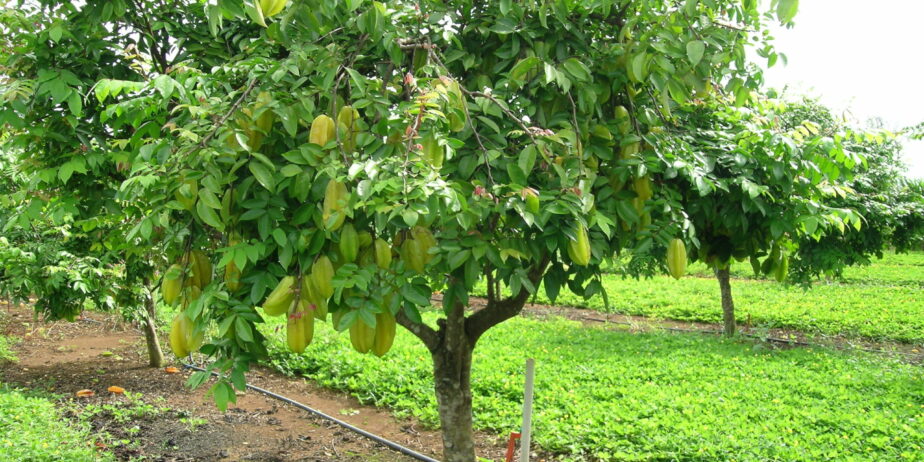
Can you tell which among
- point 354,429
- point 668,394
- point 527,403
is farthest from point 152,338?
point 527,403

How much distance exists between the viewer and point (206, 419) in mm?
5270

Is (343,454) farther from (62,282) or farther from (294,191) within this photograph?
(294,191)

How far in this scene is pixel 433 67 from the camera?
70.1 inches

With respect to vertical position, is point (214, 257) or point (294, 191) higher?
point (294, 191)

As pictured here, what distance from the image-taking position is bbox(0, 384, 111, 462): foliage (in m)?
3.63

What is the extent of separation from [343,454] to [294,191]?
11.4 feet

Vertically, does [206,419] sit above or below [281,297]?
below

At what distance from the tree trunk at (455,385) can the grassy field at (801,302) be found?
17.9 feet

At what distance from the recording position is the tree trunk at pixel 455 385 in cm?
308

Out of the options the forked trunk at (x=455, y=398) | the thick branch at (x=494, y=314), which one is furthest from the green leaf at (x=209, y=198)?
the forked trunk at (x=455, y=398)

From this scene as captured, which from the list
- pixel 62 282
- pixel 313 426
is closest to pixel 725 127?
pixel 313 426

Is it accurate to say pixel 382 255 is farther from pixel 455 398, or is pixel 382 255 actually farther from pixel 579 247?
pixel 455 398

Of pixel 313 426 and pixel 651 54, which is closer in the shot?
pixel 651 54

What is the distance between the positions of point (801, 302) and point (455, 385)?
9975mm
